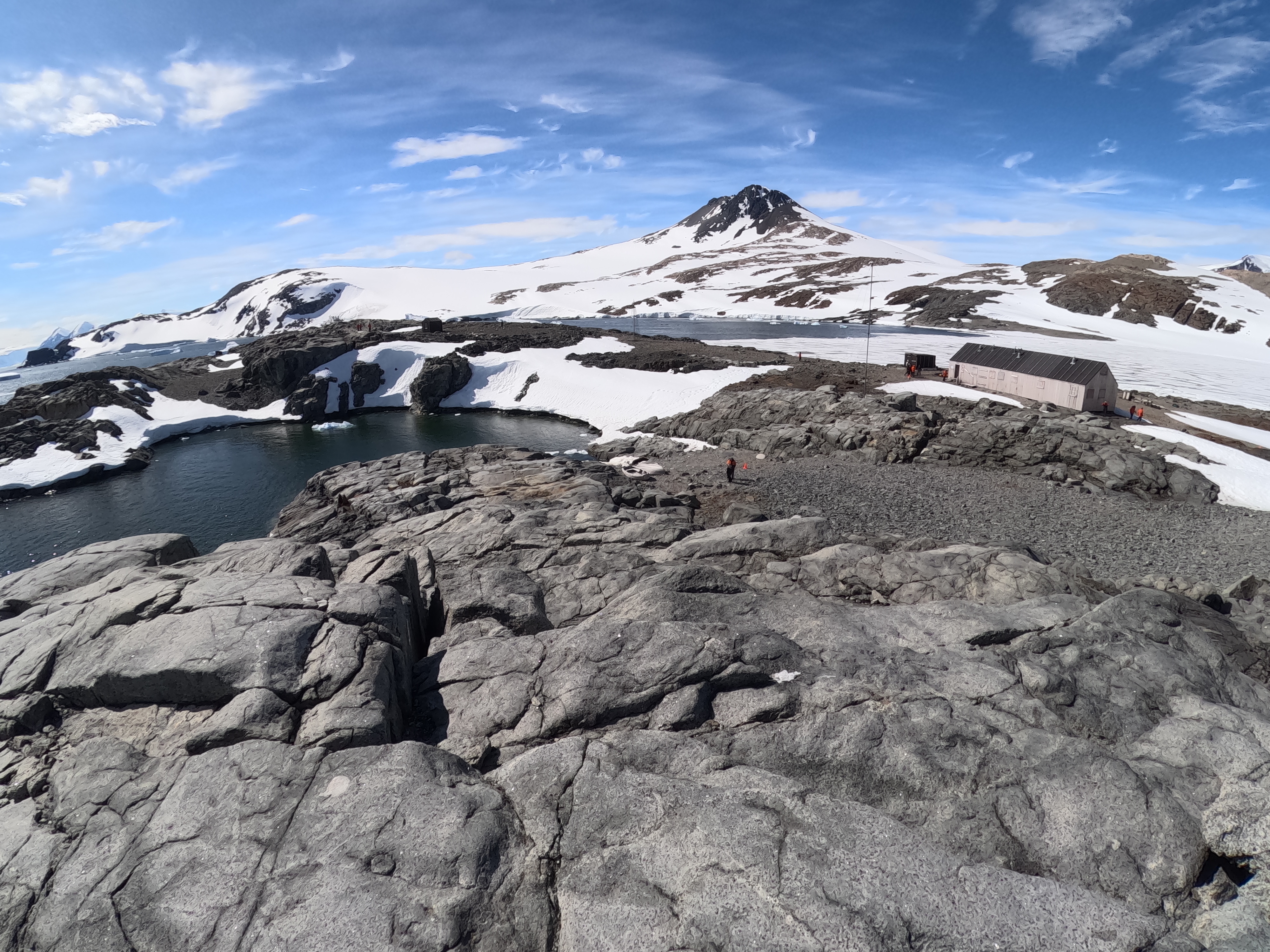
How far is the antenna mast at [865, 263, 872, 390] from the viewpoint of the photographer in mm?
51562

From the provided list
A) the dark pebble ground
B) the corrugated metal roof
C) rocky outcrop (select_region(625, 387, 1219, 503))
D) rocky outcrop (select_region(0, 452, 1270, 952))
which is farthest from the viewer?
the corrugated metal roof

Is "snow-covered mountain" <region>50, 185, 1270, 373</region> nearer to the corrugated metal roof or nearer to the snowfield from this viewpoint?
the corrugated metal roof

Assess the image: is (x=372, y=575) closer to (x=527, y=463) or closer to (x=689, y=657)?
(x=689, y=657)

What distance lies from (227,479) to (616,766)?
46.3 m

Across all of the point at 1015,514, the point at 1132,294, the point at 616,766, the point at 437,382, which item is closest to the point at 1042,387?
the point at 1015,514

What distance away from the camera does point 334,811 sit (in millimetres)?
7629

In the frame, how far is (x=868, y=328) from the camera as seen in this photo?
83.6m

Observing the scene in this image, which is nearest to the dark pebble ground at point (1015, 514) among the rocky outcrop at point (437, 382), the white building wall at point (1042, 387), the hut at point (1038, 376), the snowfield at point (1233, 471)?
the snowfield at point (1233, 471)

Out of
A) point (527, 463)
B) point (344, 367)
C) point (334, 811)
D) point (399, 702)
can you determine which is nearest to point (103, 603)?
point (399, 702)

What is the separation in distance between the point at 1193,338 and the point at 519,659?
91.6 meters

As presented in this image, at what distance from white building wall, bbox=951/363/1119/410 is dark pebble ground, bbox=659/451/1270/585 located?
975cm

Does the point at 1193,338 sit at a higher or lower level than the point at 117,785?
higher

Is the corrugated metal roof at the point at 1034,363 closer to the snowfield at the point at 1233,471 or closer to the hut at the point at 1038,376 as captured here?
the hut at the point at 1038,376

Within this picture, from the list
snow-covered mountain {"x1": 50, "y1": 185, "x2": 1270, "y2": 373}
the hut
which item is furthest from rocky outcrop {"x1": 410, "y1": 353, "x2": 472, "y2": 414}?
snow-covered mountain {"x1": 50, "y1": 185, "x2": 1270, "y2": 373}
